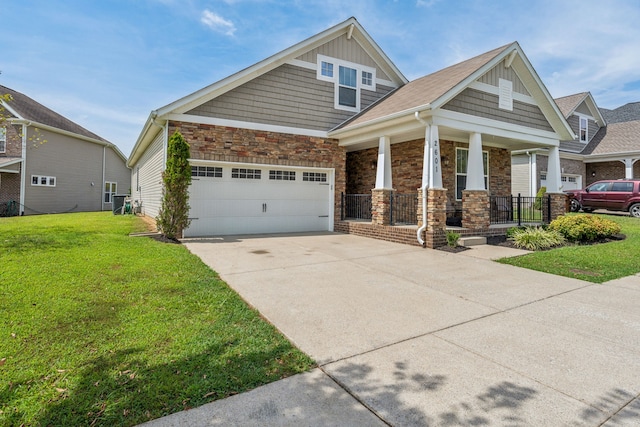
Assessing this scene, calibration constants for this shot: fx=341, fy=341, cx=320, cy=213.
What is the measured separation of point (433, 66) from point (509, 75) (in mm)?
4752

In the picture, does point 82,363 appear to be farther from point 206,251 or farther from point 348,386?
point 206,251

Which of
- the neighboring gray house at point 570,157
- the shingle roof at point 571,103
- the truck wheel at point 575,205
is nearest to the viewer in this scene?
the truck wheel at point 575,205

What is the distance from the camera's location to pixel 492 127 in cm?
1019

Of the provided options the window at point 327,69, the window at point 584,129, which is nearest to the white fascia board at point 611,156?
the window at point 584,129

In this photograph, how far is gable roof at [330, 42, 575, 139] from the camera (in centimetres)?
888

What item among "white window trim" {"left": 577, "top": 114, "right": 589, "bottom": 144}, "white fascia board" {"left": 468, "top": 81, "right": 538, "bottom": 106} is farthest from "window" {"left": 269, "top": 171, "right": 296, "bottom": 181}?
"white window trim" {"left": 577, "top": 114, "right": 589, "bottom": 144}

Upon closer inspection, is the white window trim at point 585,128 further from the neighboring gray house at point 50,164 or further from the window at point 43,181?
the window at point 43,181

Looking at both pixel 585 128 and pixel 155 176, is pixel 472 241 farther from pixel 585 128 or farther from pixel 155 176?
pixel 585 128

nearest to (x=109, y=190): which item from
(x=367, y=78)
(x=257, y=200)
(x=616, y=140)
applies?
(x=257, y=200)

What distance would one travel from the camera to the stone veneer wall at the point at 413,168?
1160cm

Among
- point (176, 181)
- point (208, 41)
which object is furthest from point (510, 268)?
point (208, 41)

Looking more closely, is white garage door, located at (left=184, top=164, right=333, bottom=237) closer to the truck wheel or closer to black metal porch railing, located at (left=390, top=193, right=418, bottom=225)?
black metal porch railing, located at (left=390, top=193, right=418, bottom=225)

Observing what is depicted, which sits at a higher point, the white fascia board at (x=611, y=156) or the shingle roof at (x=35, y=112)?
the shingle roof at (x=35, y=112)

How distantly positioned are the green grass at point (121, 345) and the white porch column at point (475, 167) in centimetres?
762
